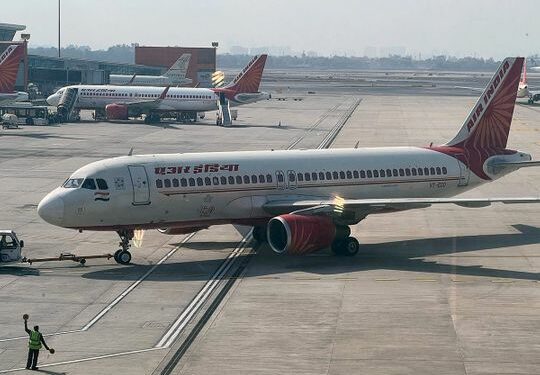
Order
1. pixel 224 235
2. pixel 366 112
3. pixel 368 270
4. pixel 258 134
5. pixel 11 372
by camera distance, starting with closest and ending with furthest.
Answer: pixel 11 372 → pixel 368 270 → pixel 224 235 → pixel 258 134 → pixel 366 112

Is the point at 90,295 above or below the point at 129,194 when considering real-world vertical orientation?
below

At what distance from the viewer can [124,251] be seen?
1716 inches

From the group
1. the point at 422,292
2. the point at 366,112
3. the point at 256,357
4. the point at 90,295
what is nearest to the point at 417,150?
the point at 422,292

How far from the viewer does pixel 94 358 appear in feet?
99.4

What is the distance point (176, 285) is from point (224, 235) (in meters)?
11.0

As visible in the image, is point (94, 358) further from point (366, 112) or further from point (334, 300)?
point (366, 112)

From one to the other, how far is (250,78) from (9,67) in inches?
1364

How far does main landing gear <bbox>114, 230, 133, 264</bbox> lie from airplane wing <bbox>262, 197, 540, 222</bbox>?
6.51 meters

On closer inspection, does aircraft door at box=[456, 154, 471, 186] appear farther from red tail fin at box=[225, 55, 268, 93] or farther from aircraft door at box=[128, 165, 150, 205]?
red tail fin at box=[225, 55, 268, 93]

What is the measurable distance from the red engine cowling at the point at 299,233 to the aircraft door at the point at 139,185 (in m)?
5.56

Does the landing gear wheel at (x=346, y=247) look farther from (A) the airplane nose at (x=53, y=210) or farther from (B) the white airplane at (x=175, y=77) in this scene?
(B) the white airplane at (x=175, y=77)

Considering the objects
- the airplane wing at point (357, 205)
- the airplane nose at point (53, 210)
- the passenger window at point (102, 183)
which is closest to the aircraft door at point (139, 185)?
the passenger window at point (102, 183)

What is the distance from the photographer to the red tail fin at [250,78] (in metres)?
130

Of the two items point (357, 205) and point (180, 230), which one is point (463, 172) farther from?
point (180, 230)
